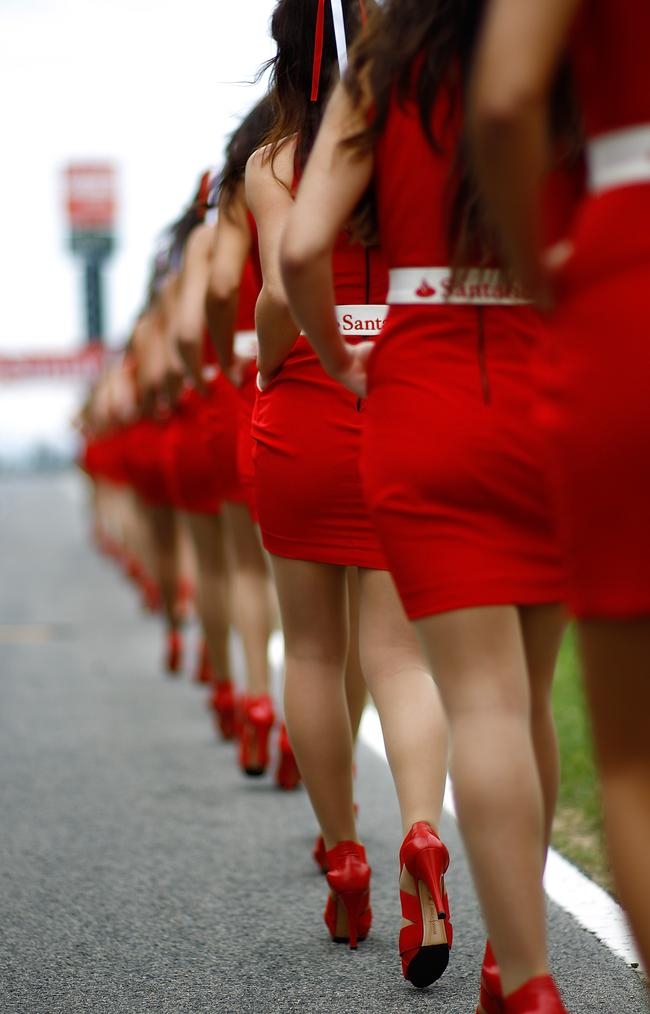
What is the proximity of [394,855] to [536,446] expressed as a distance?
7.90 ft

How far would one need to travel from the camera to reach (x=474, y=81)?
6.47 feet

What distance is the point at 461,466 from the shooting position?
7.75 ft

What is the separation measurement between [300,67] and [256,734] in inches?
115

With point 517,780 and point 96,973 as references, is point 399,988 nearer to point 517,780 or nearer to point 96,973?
point 96,973

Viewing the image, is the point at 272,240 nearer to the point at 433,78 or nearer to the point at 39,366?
the point at 433,78

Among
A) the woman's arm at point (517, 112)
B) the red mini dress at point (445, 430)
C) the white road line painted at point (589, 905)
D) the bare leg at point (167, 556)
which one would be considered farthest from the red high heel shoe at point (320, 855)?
the bare leg at point (167, 556)

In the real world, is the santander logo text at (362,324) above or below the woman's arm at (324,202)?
below

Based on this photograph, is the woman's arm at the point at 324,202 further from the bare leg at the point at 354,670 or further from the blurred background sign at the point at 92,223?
the blurred background sign at the point at 92,223

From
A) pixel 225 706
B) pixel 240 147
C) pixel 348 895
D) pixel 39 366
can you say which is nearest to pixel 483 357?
pixel 348 895

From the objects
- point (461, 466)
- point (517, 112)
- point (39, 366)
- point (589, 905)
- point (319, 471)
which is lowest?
point (39, 366)

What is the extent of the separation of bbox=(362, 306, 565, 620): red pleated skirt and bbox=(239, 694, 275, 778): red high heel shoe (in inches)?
130

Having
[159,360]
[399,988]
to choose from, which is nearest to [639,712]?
[399,988]

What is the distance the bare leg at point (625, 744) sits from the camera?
2029mm

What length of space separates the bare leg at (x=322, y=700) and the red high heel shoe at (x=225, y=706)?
3.05 metres
